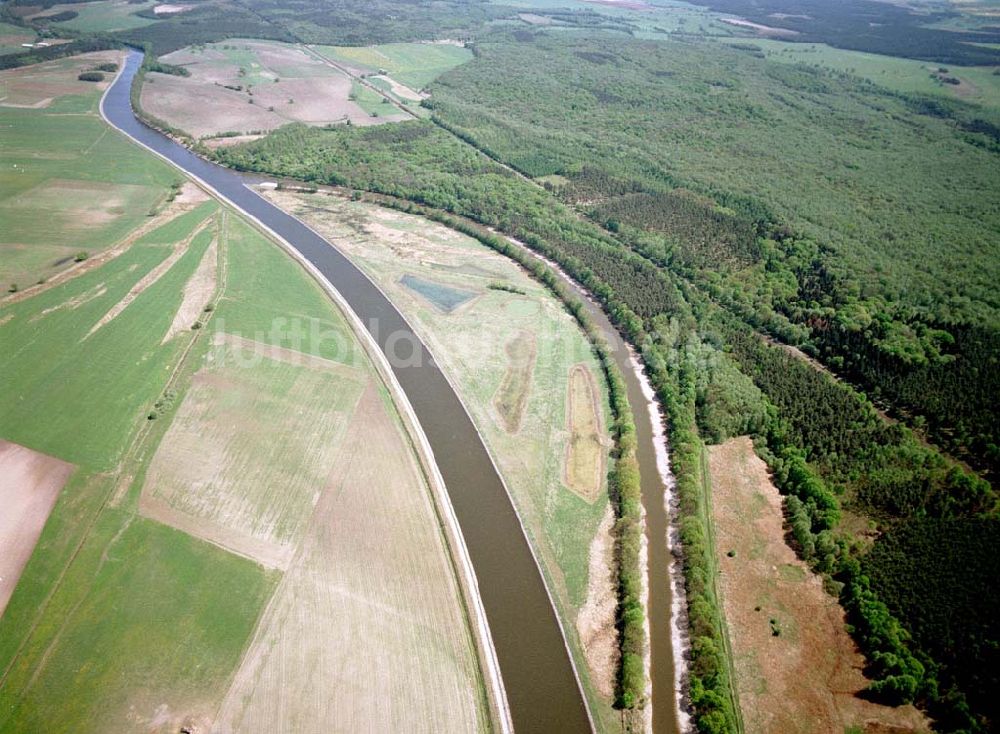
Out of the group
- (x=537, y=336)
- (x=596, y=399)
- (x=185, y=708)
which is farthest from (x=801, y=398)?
(x=185, y=708)

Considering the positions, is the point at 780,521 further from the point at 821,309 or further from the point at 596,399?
the point at 821,309

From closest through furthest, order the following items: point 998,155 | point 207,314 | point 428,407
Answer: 1. point 428,407
2. point 207,314
3. point 998,155

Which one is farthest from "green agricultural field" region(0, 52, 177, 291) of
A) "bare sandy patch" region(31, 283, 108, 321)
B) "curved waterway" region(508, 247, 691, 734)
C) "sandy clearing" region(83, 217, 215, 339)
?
"curved waterway" region(508, 247, 691, 734)

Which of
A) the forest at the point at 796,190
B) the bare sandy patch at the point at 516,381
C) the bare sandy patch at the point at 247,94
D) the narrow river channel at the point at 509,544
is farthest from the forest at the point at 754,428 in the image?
the bare sandy patch at the point at 247,94

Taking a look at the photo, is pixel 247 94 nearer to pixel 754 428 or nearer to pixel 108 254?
pixel 108 254

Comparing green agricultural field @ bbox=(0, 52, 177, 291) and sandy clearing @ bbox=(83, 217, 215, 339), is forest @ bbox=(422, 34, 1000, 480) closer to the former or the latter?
sandy clearing @ bbox=(83, 217, 215, 339)

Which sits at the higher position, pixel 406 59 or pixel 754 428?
pixel 406 59

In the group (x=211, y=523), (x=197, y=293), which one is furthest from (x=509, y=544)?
(x=197, y=293)
